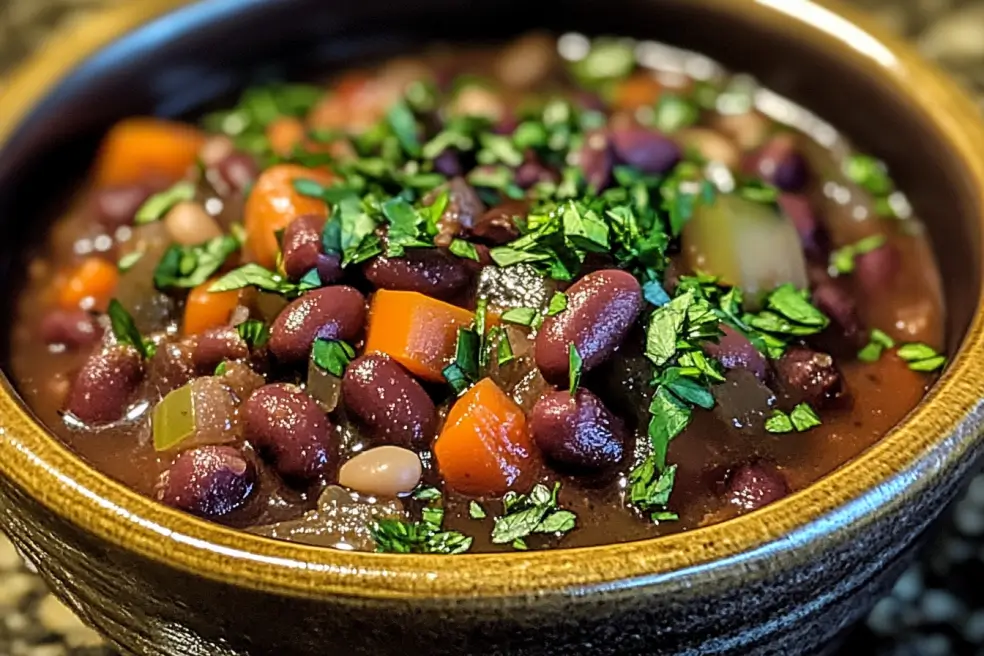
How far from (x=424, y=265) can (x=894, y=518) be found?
811 millimetres

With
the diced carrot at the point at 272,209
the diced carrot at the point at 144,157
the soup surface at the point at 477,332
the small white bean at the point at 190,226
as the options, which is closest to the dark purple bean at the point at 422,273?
the soup surface at the point at 477,332

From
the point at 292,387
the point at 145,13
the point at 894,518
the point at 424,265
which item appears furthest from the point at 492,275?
the point at 145,13

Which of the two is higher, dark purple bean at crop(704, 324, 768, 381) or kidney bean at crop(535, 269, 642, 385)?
kidney bean at crop(535, 269, 642, 385)

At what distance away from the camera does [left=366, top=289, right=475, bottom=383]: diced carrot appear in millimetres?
1896

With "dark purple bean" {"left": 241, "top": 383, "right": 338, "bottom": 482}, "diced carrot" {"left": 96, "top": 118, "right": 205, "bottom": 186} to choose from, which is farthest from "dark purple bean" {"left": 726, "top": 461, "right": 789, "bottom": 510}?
"diced carrot" {"left": 96, "top": 118, "right": 205, "bottom": 186}

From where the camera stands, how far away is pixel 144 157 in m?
2.68

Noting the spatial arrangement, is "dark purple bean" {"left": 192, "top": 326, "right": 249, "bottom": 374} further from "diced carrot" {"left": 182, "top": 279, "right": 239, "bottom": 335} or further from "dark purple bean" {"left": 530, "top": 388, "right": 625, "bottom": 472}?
"dark purple bean" {"left": 530, "top": 388, "right": 625, "bottom": 472}

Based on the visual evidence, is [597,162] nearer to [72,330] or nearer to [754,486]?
[754,486]

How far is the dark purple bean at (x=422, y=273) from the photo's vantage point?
194 cm

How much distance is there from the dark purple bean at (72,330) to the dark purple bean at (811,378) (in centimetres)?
123

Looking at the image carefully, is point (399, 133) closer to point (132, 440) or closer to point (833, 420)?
point (132, 440)

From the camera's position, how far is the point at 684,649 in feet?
5.23

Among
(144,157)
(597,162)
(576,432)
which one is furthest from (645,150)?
(144,157)

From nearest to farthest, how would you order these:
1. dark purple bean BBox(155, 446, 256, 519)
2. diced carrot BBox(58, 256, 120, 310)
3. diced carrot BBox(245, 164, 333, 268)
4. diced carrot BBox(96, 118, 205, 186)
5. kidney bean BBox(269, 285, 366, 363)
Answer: dark purple bean BBox(155, 446, 256, 519), kidney bean BBox(269, 285, 366, 363), diced carrot BBox(245, 164, 333, 268), diced carrot BBox(58, 256, 120, 310), diced carrot BBox(96, 118, 205, 186)
